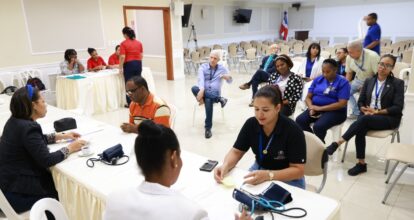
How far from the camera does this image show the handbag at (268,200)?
1.39m

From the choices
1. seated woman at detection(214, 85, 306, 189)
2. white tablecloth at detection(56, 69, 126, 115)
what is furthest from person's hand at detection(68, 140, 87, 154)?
white tablecloth at detection(56, 69, 126, 115)

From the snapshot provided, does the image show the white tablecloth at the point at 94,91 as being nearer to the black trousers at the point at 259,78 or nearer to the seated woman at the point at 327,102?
the black trousers at the point at 259,78

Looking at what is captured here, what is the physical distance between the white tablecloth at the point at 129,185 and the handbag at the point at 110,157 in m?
0.03

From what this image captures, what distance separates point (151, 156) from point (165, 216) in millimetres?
199

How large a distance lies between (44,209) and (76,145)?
3.02 feet

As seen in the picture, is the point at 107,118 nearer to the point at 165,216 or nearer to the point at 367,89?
the point at 367,89

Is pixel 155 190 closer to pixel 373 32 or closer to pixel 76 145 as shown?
pixel 76 145

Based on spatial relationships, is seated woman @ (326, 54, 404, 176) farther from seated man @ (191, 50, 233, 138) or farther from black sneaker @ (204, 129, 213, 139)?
seated man @ (191, 50, 233, 138)

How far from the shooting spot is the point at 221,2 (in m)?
11.3

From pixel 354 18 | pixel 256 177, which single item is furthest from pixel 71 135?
pixel 354 18

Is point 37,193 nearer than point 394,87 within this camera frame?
Yes

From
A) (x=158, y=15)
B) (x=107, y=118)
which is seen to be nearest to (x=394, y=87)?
(x=107, y=118)

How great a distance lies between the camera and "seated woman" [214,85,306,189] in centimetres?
174

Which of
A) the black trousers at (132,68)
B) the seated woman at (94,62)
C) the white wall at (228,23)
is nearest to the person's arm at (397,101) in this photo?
the black trousers at (132,68)
